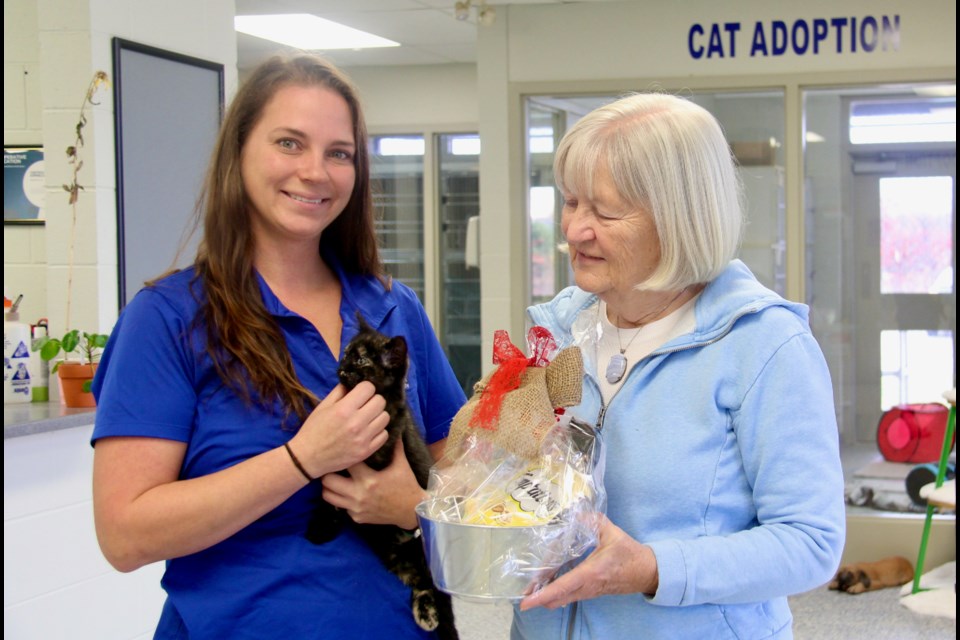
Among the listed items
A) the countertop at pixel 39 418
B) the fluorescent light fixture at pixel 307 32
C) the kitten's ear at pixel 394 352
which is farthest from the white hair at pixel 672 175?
the fluorescent light fixture at pixel 307 32

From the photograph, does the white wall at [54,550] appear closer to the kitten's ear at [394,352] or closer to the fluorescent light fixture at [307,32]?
the kitten's ear at [394,352]

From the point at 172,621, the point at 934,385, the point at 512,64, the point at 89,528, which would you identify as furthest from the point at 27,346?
the point at 934,385

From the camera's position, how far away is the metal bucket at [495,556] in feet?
3.82

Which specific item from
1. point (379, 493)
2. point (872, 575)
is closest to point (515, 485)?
point (379, 493)

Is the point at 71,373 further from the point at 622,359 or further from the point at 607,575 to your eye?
the point at 607,575

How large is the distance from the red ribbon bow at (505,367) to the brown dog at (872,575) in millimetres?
4029

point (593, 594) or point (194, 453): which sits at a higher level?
point (194, 453)

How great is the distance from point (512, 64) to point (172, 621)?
447cm

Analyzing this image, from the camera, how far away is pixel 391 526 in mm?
1447

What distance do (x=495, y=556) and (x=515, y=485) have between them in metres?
0.09

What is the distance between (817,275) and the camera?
217 inches

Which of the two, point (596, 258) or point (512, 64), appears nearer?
point (596, 258)

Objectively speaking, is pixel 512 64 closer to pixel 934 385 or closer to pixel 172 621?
pixel 934 385

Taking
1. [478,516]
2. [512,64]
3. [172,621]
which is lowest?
[172,621]
